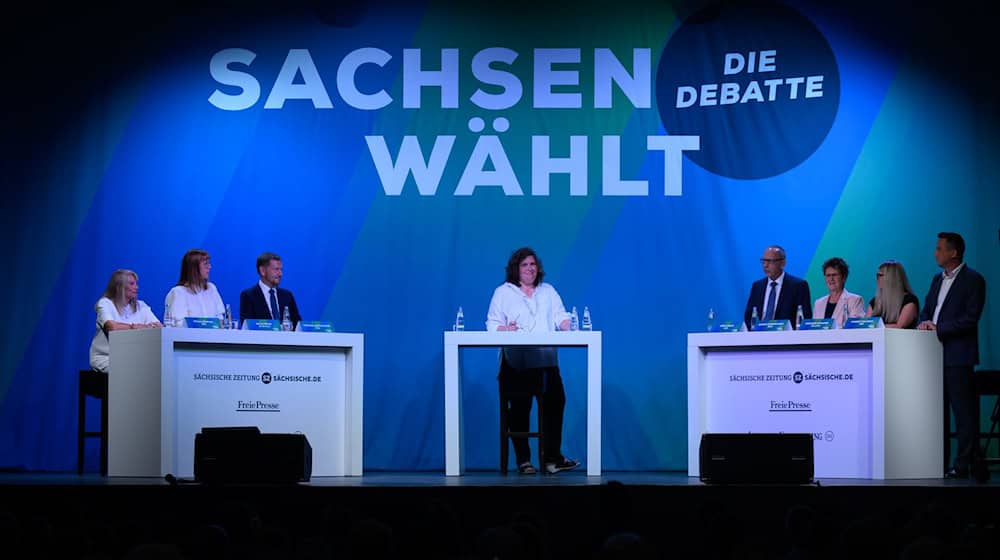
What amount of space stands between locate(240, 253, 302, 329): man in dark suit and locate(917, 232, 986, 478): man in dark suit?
4.19m

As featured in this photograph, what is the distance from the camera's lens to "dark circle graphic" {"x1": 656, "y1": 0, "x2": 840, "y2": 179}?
890 centimetres

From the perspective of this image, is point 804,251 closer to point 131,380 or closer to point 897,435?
point 897,435

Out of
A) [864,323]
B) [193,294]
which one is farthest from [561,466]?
[193,294]

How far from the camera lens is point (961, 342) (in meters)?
7.05

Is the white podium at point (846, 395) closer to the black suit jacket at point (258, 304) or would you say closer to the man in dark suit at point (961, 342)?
the man in dark suit at point (961, 342)

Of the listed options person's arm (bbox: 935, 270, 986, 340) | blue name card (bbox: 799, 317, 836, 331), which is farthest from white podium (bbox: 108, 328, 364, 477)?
person's arm (bbox: 935, 270, 986, 340)

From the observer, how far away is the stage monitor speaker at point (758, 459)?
561 centimetres

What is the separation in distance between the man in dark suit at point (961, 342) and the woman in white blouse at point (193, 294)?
449 centimetres

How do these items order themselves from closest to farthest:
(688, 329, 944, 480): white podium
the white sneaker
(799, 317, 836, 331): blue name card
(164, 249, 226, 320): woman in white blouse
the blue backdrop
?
(688, 329, 944, 480): white podium, (799, 317, 836, 331): blue name card, (164, 249, 226, 320): woman in white blouse, the white sneaker, the blue backdrop

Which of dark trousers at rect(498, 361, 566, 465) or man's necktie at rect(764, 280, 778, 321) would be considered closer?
dark trousers at rect(498, 361, 566, 465)

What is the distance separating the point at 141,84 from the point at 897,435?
20.1ft

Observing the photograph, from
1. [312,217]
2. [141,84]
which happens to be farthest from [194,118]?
[312,217]

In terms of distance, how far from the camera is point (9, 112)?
29.7 feet

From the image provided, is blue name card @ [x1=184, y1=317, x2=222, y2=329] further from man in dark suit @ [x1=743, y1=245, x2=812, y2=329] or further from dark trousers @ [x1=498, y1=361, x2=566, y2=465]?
Result: man in dark suit @ [x1=743, y1=245, x2=812, y2=329]
